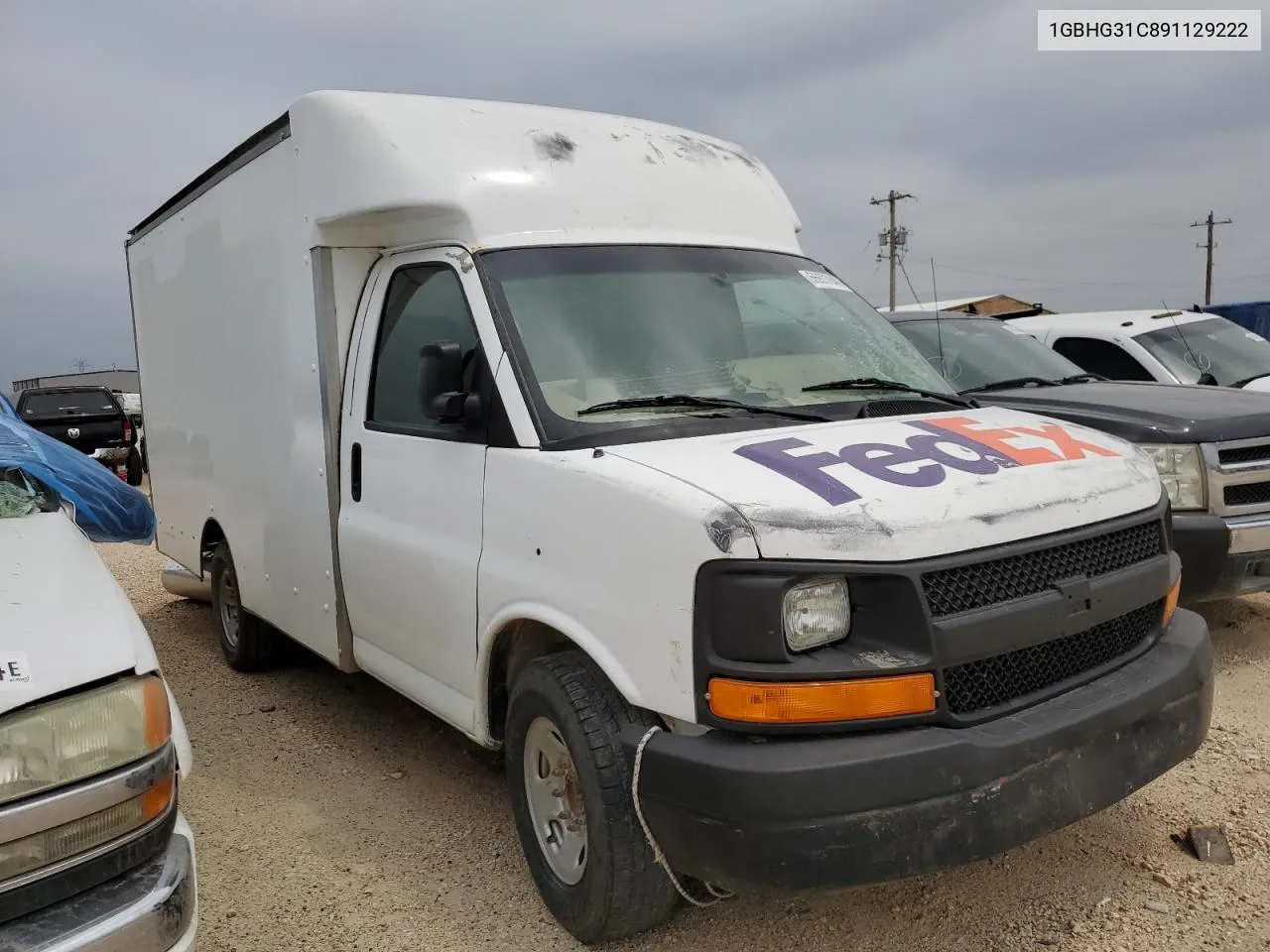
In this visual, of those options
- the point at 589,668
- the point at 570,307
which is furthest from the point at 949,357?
the point at 589,668

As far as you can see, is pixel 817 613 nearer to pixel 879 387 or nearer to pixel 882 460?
pixel 882 460

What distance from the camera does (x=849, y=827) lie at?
2.41 meters

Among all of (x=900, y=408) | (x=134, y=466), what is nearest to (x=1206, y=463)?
(x=900, y=408)

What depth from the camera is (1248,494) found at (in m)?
4.96

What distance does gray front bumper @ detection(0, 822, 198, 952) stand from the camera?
2.05 m

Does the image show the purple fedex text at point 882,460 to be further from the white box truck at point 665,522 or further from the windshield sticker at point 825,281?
the windshield sticker at point 825,281

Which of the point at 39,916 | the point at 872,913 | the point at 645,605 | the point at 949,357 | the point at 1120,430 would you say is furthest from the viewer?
the point at 949,357

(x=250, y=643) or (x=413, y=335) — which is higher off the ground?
(x=413, y=335)

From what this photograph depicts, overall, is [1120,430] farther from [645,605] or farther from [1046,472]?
[645,605]

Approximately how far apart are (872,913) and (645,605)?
52.9 inches

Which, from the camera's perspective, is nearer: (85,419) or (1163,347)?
(1163,347)

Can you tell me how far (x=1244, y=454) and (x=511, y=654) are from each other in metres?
3.81

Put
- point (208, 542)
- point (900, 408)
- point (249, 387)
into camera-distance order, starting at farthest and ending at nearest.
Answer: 1. point (208, 542)
2. point (249, 387)
3. point (900, 408)

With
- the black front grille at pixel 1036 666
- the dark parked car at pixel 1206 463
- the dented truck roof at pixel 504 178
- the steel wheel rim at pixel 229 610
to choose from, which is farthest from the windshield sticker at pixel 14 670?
the dark parked car at pixel 1206 463
